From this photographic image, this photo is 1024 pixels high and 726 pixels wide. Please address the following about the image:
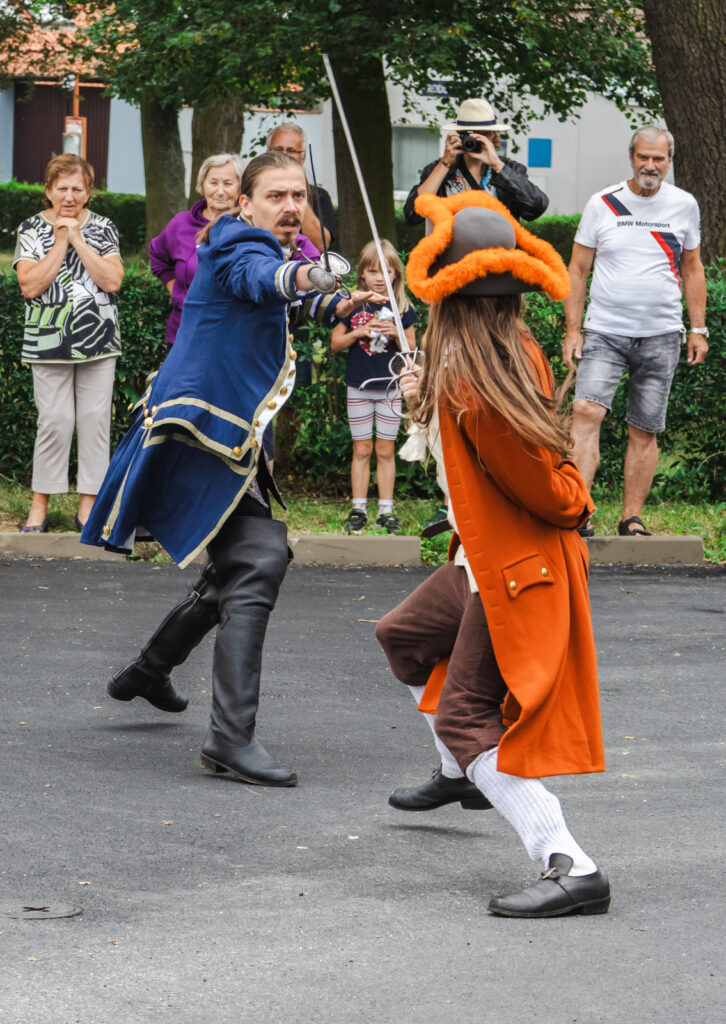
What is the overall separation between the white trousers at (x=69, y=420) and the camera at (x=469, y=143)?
2393 mm

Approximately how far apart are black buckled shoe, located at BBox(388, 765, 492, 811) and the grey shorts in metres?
4.95

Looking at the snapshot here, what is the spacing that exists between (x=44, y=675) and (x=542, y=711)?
9.69 ft

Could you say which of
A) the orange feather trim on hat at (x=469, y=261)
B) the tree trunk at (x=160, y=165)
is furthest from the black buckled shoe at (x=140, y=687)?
the tree trunk at (x=160, y=165)

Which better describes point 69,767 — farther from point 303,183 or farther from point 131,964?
point 303,183

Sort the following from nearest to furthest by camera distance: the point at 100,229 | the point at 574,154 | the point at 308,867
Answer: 1. the point at 308,867
2. the point at 100,229
3. the point at 574,154

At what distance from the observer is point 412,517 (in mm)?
9859

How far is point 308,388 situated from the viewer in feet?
33.9

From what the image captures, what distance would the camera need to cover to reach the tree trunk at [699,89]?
11.6 meters

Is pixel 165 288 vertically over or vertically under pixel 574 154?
under

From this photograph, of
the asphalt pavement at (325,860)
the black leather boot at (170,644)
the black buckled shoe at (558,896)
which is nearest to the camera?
the asphalt pavement at (325,860)

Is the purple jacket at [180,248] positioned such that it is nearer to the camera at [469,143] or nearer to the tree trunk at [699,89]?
the camera at [469,143]

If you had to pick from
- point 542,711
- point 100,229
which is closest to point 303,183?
point 542,711

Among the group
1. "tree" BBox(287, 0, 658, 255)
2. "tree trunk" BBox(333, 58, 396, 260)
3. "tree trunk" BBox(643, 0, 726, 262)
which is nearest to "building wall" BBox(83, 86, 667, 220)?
"tree" BBox(287, 0, 658, 255)

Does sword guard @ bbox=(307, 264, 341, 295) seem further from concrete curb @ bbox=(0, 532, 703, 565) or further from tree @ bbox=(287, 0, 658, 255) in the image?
tree @ bbox=(287, 0, 658, 255)
